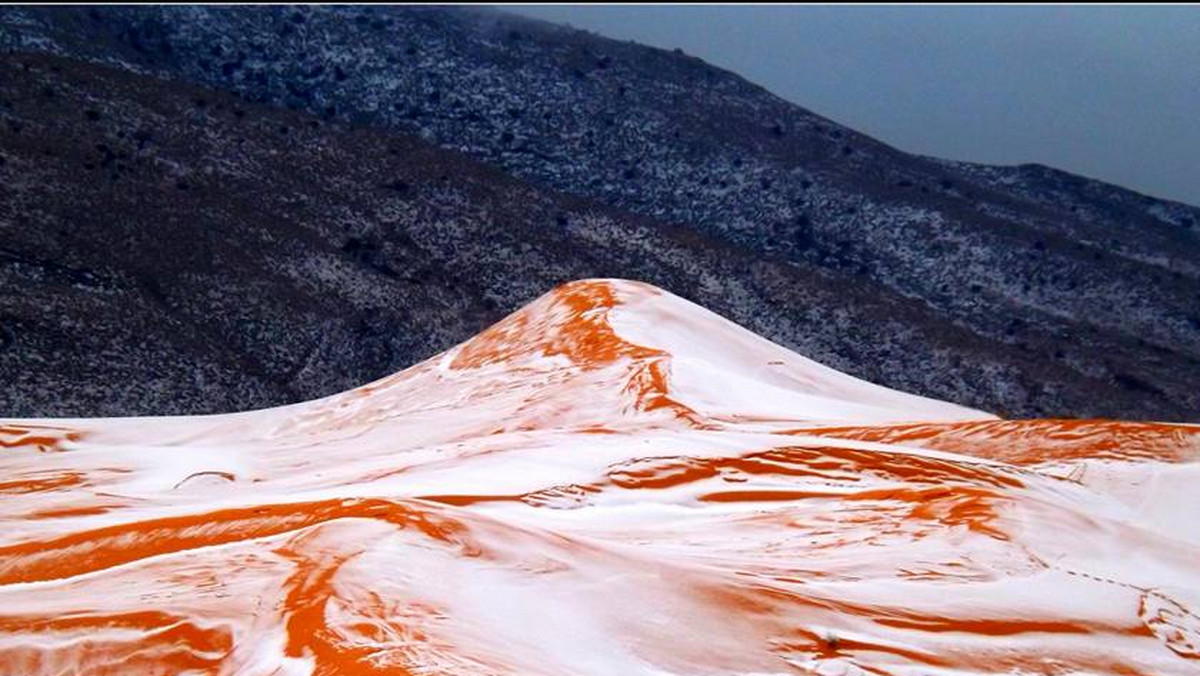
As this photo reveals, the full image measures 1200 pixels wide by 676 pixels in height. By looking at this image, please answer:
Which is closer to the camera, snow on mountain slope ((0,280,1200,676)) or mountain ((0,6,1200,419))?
snow on mountain slope ((0,280,1200,676))

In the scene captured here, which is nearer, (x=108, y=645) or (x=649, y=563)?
(x=108, y=645)

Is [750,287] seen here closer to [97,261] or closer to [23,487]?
[97,261]

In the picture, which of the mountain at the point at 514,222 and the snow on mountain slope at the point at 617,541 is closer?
the snow on mountain slope at the point at 617,541

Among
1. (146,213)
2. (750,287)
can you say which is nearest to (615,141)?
(750,287)

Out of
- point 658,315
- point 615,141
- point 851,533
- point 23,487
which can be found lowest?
point 23,487
